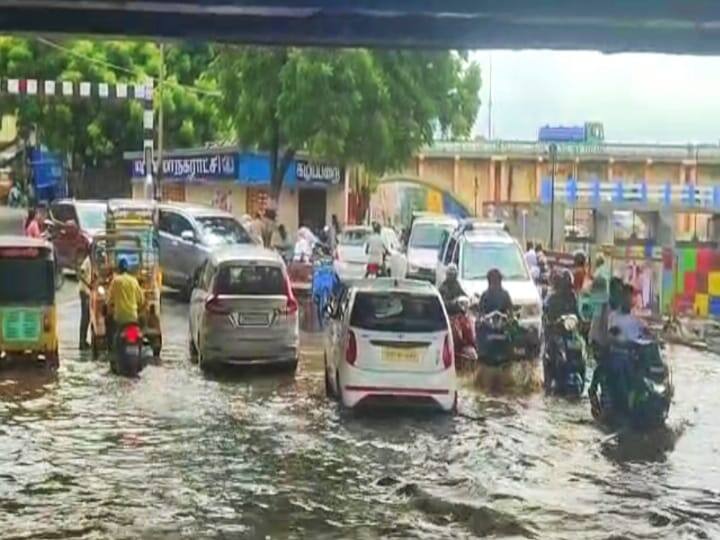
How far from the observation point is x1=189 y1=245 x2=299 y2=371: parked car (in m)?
18.9

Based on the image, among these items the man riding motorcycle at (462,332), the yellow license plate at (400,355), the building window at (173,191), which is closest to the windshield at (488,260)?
the man riding motorcycle at (462,332)

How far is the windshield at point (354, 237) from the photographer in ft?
111

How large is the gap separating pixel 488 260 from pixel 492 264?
14cm

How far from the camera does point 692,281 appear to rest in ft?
85.5

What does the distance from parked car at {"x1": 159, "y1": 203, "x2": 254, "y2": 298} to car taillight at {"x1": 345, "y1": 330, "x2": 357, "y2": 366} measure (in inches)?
518

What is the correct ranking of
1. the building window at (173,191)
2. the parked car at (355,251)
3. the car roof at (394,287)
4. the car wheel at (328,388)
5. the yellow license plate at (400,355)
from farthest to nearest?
the building window at (173,191) < the parked car at (355,251) < the car wheel at (328,388) < the car roof at (394,287) < the yellow license plate at (400,355)

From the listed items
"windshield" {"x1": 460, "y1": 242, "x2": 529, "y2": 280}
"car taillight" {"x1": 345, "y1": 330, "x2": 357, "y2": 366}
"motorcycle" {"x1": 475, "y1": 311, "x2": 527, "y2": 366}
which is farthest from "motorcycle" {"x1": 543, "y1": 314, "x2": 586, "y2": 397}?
"windshield" {"x1": 460, "y1": 242, "x2": 529, "y2": 280}

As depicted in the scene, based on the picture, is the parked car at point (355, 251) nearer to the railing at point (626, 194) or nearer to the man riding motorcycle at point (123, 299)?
the railing at point (626, 194)

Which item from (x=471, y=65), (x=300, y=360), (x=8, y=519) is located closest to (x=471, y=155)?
(x=471, y=65)

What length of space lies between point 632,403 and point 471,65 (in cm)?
2474

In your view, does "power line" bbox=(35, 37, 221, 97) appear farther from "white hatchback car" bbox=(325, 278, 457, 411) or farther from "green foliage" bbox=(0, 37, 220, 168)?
"white hatchback car" bbox=(325, 278, 457, 411)

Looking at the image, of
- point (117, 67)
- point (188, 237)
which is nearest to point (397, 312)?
point (188, 237)

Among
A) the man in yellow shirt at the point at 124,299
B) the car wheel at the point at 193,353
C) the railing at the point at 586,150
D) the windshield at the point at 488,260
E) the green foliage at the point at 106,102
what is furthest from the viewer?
the railing at the point at 586,150

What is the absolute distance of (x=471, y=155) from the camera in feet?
207
